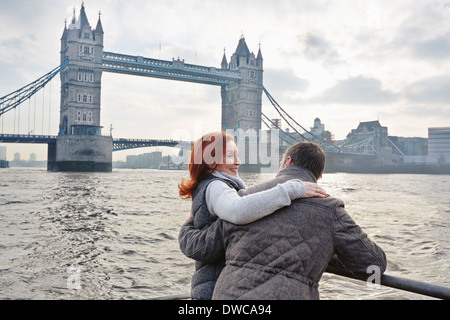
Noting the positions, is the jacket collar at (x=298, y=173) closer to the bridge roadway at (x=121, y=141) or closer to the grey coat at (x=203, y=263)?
the grey coat at (x=203, y=263)

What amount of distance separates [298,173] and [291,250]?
364 millimetres

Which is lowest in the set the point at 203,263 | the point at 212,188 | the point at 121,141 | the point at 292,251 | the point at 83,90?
the point at 203,263

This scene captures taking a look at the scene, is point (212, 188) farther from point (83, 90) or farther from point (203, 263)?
point (83, 90)

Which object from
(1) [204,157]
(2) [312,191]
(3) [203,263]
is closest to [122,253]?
(3) [203,263]

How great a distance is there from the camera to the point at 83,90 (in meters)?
48.6

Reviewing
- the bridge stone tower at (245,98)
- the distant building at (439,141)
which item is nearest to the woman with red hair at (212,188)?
the bridge stone tower at (245,98)

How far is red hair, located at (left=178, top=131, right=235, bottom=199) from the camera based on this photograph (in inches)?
78.0

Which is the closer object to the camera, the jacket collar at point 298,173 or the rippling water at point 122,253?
the jacket collar at point 298,173

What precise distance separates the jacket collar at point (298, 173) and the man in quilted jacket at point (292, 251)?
10 cm

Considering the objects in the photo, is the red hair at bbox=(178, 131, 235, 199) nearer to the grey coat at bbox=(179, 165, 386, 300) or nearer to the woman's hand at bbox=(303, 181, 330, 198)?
the grey coat at bbox=(179, 165, 386, 300)

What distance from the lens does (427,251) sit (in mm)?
6613

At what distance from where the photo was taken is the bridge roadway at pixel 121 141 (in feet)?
141

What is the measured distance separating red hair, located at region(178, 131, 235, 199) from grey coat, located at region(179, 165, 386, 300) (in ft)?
1.18
